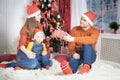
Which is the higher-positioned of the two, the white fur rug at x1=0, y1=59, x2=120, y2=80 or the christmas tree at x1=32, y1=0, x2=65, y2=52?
the christmas tree at x1=32, y1=0, x2=65, y2=52

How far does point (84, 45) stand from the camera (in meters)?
2.18

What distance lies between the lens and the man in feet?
7.07

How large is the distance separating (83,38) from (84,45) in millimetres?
65

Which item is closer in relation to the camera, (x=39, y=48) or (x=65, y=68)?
(x=65, y=68)

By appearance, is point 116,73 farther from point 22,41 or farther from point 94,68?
point 22,41

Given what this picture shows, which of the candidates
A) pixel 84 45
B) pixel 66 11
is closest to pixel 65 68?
pixel 84 45

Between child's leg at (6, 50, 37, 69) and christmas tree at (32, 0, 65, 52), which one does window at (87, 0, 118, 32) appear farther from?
child's leg at (6, 50, 37, 69)

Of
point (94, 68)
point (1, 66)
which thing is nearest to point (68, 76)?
point (94, 68)

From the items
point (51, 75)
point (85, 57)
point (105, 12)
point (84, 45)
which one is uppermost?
point (105, 12)

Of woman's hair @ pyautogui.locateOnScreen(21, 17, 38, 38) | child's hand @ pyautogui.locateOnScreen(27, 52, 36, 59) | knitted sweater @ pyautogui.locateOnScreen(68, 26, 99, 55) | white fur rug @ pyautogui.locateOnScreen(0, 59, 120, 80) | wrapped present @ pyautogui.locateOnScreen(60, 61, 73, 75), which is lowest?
white fur rug @ pyautogui.locateOnScreen(0, 59, 120, 80)

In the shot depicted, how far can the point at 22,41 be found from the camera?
7.45 feet

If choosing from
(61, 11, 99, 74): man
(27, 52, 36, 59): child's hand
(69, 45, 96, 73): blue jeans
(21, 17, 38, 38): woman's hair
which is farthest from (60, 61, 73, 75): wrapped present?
(21, 17, 38, 38): woman's hair

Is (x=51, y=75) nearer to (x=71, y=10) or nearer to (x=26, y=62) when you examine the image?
(x=26, y=62)

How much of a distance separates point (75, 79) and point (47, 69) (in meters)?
0.50
